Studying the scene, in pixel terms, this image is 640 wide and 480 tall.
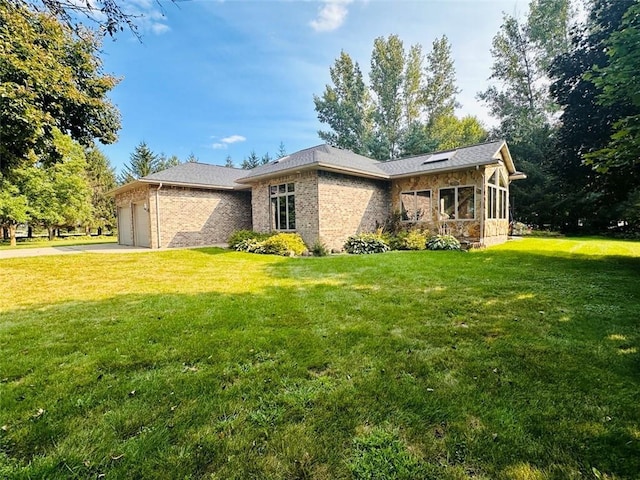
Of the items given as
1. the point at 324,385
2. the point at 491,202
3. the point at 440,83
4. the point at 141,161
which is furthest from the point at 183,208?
the point at 440,83

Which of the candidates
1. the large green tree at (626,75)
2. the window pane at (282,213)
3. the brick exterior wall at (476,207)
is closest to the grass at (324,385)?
the large green tree at (626,75)

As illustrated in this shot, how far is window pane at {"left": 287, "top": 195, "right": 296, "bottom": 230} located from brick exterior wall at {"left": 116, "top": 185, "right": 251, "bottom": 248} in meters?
5.40

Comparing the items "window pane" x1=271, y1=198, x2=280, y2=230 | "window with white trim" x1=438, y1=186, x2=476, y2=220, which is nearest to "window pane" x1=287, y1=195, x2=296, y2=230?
"window pane" x1=271, y1=198, x2=280, y2=230

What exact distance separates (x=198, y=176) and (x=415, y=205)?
37.2ft

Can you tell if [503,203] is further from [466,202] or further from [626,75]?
[626,75]

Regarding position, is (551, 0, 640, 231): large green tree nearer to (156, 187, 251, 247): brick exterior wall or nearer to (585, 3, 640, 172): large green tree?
(585, 3, 640, 172): large green tree

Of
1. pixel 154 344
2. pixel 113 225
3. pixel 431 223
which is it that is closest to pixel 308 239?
pixel 431 223

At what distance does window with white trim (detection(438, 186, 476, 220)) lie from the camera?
41.7 ft

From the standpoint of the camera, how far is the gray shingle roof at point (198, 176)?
49.0ft

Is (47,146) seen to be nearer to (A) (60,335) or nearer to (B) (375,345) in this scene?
(A) (60,335)

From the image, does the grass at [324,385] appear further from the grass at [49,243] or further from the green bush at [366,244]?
the grass at [49,243]

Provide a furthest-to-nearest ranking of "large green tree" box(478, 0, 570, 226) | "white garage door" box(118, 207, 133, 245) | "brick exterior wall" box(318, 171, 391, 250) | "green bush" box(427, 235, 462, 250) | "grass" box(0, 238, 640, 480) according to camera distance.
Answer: "large green tree" box(478, 0, 570, 226) < "white garage door" box(118, 207, 133, 245) < "brick exterior wall" box(318, 171, 391, 250) < "green bush" box(427, 235, 462, 250) < "grass" box(0, 238, 640, 480)

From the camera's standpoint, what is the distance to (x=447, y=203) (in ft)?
43.6

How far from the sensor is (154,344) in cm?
344
